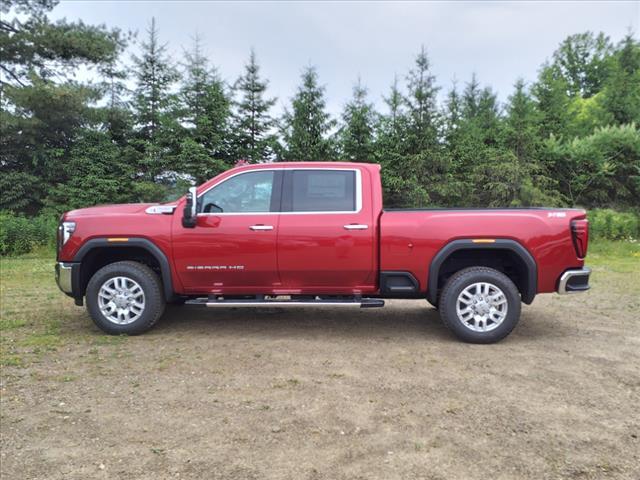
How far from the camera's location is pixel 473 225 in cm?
508

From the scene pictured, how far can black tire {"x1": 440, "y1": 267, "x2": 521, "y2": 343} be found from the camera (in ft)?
16.5

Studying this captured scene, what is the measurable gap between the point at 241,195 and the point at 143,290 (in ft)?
4.89

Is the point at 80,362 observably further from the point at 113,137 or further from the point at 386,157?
the point at 113,137

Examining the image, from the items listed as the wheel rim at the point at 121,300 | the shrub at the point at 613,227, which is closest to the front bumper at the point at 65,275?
the wheel rim at the point at 121,300

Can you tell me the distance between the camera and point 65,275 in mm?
5379

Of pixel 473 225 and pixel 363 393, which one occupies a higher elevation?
pixel 473 225

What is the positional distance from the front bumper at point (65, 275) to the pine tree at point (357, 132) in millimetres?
12613

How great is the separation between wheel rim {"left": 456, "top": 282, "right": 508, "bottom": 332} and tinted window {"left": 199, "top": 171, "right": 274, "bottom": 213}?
2315 millimetres

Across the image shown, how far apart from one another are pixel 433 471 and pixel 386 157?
15167mm

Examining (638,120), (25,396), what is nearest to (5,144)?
(25,396)

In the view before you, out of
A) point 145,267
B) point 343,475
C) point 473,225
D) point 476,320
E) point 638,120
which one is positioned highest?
point 638,120

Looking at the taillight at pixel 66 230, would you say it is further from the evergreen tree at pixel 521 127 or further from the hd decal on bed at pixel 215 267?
the evergreen tree at pixel 521 127

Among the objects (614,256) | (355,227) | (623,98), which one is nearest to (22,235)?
(355,227)

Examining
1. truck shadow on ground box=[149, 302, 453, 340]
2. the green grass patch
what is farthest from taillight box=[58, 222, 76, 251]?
the green grass patch
